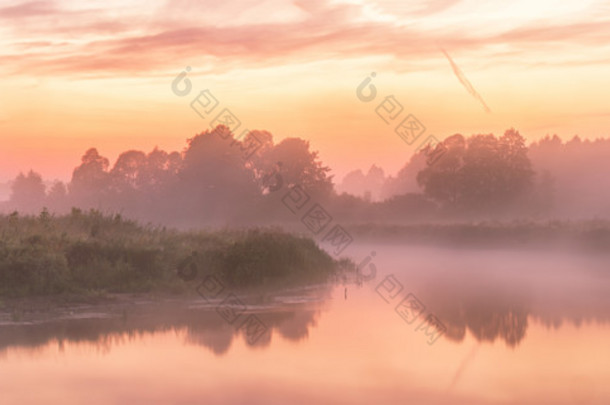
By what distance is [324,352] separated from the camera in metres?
17.2

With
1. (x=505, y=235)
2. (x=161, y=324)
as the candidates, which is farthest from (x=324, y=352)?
(x=505, y=235)

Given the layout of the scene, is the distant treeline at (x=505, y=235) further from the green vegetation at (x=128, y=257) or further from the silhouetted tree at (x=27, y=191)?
the silhouetted tree at (x=27, y=191)

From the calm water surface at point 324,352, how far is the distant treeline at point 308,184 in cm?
4090

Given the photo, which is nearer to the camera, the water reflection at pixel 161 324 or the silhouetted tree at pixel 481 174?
the water reflection at pixel 161 324

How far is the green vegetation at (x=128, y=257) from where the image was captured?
22938mm

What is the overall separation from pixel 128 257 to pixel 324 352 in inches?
399

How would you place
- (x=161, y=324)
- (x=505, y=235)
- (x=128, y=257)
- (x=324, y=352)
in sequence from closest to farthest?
(x=324, y=352)
(x=161, y=324)
(x=128, y=257)
(x=505, y=235)

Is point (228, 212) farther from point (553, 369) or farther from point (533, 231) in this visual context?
point (553, 369)

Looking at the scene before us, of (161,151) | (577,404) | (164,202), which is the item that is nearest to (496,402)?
(577,404)

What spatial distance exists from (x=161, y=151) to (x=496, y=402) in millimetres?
101241

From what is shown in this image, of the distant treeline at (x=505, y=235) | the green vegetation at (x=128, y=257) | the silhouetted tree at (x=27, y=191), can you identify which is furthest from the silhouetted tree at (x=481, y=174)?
the silhouetted tree at (x=27, y=191)

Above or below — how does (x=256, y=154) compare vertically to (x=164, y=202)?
above

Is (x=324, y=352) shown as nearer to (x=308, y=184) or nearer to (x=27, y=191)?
(x=308, y=184)

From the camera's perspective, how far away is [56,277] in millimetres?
23078
